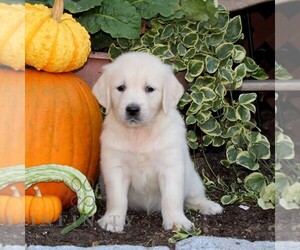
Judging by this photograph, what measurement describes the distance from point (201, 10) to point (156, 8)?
287mm

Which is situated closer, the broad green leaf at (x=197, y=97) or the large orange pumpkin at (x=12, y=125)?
the large orange pumpkin at (x=12, y=125)

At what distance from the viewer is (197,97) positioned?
4.24m

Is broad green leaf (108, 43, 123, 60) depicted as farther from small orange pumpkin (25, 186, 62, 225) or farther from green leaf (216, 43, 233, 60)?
small orange pumpkin (25, 186, 62, 225)

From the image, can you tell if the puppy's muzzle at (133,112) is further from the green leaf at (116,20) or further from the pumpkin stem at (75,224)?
the green leaf at (116,20)

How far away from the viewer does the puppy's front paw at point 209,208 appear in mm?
3853

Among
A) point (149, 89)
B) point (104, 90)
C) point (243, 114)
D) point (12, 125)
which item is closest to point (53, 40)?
point (104, 90)

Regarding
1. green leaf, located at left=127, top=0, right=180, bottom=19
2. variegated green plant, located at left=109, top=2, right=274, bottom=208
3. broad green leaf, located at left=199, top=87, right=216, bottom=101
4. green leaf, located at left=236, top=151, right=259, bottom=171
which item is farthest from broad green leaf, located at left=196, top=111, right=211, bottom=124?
green leaf, located at left=127, top=0, right=180, bottom=19

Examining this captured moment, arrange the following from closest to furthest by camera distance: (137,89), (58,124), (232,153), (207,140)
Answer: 1. (137,89)
2. (58,124)
3. (232,153)
4. (207,140)

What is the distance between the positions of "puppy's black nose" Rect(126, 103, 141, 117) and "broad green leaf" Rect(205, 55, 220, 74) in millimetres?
959

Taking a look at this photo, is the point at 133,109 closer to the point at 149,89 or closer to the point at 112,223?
the point at 149,89

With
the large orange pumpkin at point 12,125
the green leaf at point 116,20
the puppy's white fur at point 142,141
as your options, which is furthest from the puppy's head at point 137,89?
the green leaf at point 116,20

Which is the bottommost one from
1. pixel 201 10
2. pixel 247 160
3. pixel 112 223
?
pixel 112 223

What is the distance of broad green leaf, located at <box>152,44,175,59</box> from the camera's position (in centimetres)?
429

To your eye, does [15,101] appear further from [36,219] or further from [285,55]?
[285,55]
